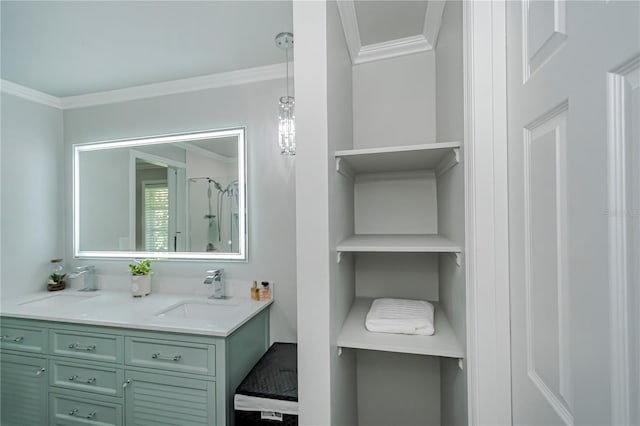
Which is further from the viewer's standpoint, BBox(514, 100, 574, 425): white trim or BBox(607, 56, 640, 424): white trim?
BBox(514, 100, 574, 425): white trim

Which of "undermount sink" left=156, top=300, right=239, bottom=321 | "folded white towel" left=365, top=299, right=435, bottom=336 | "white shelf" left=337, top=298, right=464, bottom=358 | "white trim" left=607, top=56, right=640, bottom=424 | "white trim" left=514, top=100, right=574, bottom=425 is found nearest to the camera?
"white trim" left=607, top=56, right=640, bottom=424

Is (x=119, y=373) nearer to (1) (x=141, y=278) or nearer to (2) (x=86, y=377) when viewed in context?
(2) (x=86, y=377)

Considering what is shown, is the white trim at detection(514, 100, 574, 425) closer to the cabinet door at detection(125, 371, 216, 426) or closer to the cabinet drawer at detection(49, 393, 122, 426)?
the cabinet door at detection(125, 371, 216, 426)

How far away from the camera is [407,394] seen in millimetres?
1578

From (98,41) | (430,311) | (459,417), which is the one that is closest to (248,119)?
(98,41)

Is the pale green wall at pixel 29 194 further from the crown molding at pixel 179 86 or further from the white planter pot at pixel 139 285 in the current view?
the white planter pot at pixel 139 285

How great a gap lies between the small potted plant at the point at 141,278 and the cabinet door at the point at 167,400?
66cm

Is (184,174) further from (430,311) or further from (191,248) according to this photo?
(430,311)

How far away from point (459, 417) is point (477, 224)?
31.1 inches

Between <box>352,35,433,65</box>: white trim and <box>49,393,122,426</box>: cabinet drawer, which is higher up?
<box>352,35,433,65</box>: white trim

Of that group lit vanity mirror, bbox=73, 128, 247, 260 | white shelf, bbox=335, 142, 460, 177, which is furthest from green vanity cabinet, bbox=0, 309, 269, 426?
white shelf, bbox=335, 142, 460, 177

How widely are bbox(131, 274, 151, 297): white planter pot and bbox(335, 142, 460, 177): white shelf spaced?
Answer: 1.79m

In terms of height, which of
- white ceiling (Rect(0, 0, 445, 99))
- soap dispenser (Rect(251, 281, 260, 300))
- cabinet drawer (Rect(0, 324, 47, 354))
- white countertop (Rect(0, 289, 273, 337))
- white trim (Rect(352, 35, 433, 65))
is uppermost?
white ceiling (Rect(0, 0, 445, 99))

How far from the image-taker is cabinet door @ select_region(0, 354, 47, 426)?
172cm
